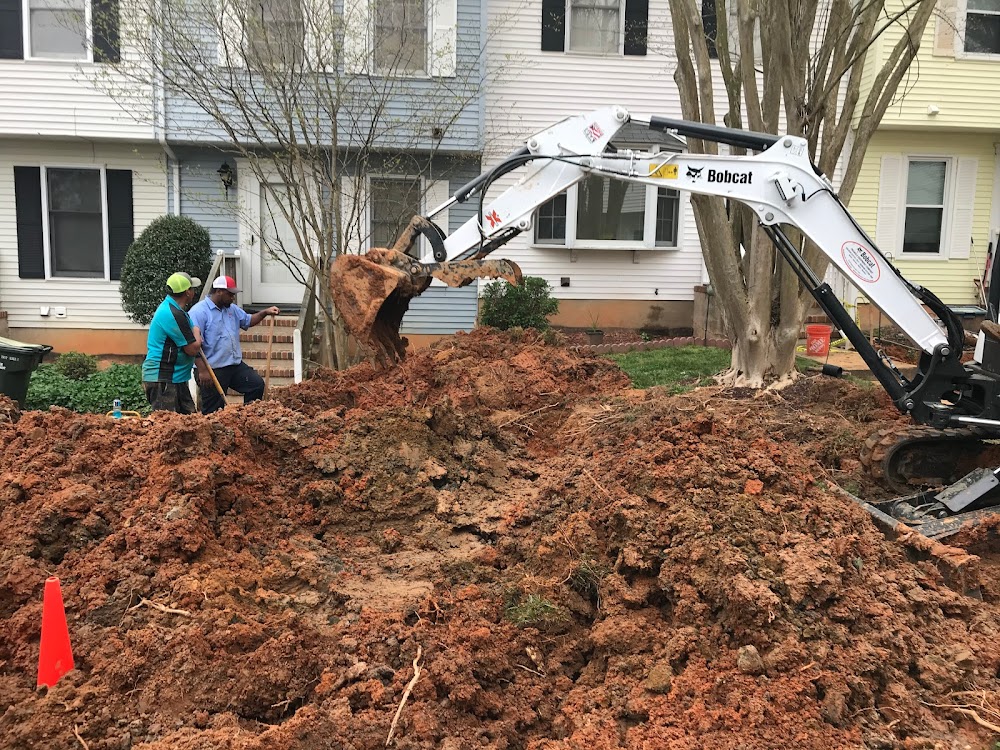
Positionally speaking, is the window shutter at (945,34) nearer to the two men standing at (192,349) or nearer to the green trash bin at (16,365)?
the two men standing at (192,349)

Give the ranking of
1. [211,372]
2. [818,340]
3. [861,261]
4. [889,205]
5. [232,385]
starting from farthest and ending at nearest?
[889,205] → [818,340] → [232,385] → [211,372] → [861,261]

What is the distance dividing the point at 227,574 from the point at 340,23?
8.88 meters

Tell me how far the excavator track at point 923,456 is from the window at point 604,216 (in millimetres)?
8832

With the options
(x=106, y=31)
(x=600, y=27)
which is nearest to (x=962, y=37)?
(x=600, y=27)

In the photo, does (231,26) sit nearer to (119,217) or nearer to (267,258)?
(267,258)

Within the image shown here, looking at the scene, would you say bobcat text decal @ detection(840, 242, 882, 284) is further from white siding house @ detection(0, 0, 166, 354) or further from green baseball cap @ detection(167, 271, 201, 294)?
white siding house @ detection(0, 0, 166, 354)

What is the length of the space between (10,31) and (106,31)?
1.74 meters

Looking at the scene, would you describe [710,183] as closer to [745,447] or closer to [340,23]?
[745,447]

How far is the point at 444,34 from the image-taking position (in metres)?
13.3

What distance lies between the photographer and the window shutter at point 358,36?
1145 cm

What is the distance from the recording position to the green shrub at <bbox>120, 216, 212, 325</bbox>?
12922mm

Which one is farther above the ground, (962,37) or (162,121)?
(962,37)

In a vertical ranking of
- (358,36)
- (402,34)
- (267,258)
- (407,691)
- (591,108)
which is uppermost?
(402,34)

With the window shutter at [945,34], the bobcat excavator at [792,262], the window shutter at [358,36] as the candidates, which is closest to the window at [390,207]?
the window shutter at [358,36]
